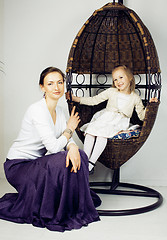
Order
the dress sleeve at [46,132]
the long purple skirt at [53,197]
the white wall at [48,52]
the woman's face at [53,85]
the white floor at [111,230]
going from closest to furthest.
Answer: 1. the white floor at [111,230]
2. the long purple skirt at [53,197]
3. the dress sleeve at [46,132]
4. the woman's face at [53,85]
5. the white wall at [48,52]

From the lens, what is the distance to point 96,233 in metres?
2.50

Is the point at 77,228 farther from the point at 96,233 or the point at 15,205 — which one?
the point at 15,205

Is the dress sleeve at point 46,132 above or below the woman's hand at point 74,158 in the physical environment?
above

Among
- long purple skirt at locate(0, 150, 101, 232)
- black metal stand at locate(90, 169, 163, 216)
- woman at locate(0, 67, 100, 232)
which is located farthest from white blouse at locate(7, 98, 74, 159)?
black metal stand at locate(90, 169, 163, 216)

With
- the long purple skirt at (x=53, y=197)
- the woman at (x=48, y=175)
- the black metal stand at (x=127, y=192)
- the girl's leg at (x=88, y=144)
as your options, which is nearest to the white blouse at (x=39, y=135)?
the woman at (x=48, y=175)

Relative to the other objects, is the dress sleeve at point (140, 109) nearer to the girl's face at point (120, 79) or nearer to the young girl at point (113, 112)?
the young girl at point (113, 112)

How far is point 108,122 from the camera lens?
3363mm

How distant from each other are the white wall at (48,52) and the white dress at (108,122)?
59 centimetres

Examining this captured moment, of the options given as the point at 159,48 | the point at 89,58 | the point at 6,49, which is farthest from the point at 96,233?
the point at 6,49

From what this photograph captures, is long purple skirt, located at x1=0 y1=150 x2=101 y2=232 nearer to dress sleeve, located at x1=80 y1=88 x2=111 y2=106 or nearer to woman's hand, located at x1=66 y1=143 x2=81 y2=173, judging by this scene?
Answer: woman's hand, located at x1=66 y1=143 x2=81 y2=173

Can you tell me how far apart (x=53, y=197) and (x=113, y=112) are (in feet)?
3.70

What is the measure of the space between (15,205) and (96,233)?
26.5 inches

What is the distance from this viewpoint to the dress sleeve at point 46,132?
2738mm

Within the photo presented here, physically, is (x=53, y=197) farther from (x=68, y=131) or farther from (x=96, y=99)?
(x=96, y=99)
